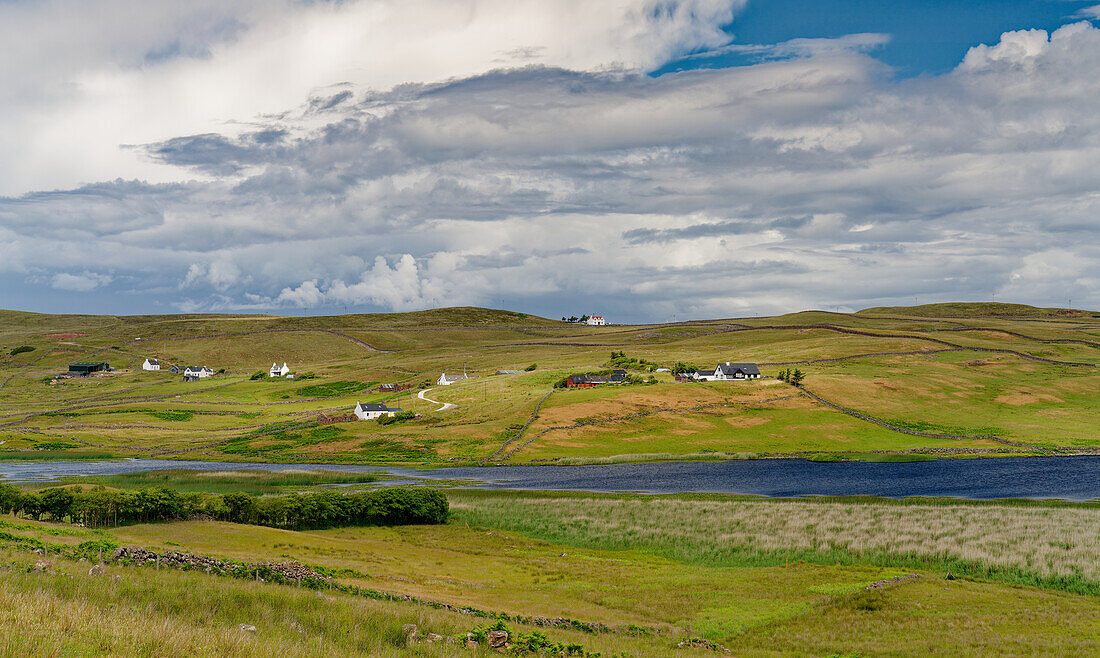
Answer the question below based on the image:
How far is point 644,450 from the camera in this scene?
12138 centimetres

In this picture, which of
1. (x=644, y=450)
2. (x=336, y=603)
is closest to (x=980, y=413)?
(x=644, y=450)

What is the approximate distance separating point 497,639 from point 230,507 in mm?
44438

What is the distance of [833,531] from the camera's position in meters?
53.7

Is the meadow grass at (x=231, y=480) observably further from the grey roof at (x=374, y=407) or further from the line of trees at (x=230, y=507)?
the grey roof at (x=374, y=407)

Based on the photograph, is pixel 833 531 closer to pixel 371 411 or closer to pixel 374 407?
pixel 371 411

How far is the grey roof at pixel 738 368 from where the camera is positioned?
174 metres

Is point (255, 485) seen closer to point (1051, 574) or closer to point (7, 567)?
point (7, 567)

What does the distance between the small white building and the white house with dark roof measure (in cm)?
7428

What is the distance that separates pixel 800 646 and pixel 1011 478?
244ft

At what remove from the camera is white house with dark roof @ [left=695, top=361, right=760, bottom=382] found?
172m

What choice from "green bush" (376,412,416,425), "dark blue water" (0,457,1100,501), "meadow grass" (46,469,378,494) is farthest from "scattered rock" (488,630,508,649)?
"green bush" (376,412,416,425)

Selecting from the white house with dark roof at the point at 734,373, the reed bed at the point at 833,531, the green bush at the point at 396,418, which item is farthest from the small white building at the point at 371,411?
the reed bed at the point at 833,531

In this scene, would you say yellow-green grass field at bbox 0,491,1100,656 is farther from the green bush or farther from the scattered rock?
the green bush

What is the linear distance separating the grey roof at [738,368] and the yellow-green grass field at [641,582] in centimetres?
10544
